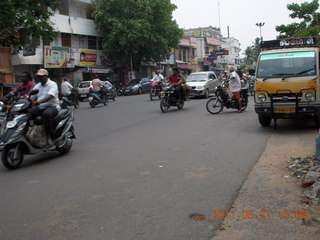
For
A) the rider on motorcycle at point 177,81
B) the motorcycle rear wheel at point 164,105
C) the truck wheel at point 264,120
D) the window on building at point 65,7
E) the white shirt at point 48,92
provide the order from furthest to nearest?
the window on building at point 65,7 < the rider on motorcycle at point 177,81 < the motorcycle rear wheel at point 164,105 < the truck wheel at point 264,120 < the white shirt at point 48,92

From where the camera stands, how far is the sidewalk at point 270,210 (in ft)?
10.9

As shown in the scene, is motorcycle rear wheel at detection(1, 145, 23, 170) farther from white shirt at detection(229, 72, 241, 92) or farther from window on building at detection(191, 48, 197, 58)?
window on building at detection(191, 48, 197, 58)

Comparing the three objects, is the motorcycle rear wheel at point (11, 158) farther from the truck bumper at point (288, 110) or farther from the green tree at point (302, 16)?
the green tree at point (302, 16)

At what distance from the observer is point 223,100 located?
12992mm

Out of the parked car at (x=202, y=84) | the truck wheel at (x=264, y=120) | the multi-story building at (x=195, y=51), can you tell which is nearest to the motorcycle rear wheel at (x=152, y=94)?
the parked car at (x=202, y=84)

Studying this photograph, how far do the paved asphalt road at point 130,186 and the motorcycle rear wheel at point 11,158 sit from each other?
0.11 m

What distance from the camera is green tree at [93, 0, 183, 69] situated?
3219 cm

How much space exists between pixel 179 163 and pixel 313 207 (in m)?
2.49

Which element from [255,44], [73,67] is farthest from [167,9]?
[255,44]

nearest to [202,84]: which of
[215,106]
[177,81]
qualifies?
[177,81]

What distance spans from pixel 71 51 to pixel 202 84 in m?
14.6

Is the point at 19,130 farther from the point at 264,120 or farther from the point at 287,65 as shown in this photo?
the point at 287,65

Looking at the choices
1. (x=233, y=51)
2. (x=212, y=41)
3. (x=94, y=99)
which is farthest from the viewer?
(x=233, y=51)

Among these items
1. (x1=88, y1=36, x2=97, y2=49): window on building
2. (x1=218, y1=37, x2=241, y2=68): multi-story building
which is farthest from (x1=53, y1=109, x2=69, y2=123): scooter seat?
(x1=218, y1=37, x2=241, y2=68): multi-story building
